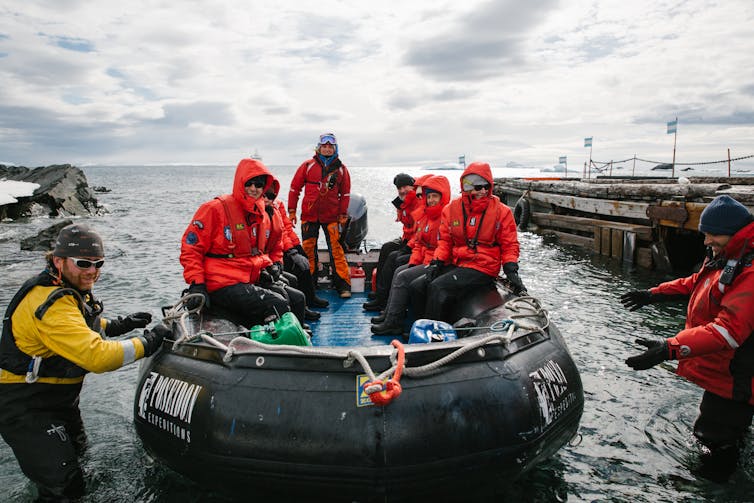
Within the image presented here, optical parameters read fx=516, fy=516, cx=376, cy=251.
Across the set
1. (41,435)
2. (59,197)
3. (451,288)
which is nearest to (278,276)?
(451,288)

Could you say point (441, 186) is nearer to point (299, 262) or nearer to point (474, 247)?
point (474, 247)

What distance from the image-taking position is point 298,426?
9.11 ft

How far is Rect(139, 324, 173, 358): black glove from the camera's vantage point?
3.20 m

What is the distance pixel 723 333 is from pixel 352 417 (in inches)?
85.2

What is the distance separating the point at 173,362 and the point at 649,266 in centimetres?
1079

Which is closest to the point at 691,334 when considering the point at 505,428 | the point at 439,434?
the point at 505,428

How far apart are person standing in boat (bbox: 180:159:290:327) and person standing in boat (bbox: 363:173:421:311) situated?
2113 millimetres

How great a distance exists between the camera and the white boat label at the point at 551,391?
3162 millimetres

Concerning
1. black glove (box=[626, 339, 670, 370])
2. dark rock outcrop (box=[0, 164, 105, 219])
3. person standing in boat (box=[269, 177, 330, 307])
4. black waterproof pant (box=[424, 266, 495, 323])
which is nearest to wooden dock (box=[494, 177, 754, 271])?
black waterproof pant (box=[424, 266, 495, 323])

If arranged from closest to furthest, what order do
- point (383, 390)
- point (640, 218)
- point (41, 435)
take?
point (383, 390) → point (41, 435) → point (640, 218)

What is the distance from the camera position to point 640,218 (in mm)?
12141

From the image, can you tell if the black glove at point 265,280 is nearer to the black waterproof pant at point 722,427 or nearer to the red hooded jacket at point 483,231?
the red hooded jacket at point 483,231

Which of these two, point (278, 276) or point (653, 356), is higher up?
point (278, 276)

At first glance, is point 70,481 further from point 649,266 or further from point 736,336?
point 649,266
